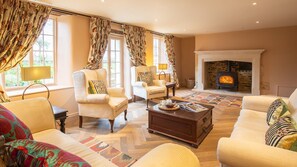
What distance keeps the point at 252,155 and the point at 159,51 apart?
6183mm

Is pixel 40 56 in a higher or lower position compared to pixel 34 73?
higher

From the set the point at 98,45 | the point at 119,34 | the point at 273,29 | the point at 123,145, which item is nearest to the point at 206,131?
the point at 123,145

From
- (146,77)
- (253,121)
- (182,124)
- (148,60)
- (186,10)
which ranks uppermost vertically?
(186,10)

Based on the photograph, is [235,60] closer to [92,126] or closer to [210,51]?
[210,51]

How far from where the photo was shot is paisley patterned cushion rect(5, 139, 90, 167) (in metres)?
0.81

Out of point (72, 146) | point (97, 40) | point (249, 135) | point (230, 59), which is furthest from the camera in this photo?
point (230, 59)

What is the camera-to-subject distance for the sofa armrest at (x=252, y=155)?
3.73 feet

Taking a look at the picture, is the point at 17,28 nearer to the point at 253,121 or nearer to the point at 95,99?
the point at 95,99

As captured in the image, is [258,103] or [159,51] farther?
[159,51]

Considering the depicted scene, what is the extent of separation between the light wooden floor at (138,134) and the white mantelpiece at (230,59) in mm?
2594

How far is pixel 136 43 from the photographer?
17.4 feet

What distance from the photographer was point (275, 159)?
1.15 metres

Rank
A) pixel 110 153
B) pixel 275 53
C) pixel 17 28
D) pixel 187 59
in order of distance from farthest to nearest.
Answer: pixel 187 59
pixel 275 53
pixel 17 28
pixel 110 153

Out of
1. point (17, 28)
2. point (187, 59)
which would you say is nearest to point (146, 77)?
point (17, 28)
